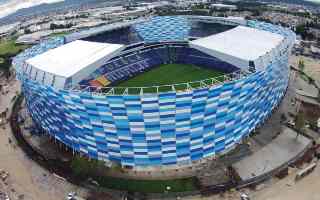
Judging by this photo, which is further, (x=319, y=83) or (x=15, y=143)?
(x=319, y=83)

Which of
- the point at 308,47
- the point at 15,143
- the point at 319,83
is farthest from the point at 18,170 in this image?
the point at 308,47

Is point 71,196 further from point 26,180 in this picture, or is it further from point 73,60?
point 73,60

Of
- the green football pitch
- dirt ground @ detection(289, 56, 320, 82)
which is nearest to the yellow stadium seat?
the green football pitch

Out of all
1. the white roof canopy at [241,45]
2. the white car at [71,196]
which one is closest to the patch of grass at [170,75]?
the white roof canopy at [241,45]

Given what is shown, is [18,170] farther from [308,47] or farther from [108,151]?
[308,47]

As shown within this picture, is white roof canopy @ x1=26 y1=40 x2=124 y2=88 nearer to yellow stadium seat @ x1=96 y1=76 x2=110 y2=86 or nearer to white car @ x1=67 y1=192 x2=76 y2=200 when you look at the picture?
yellow stadium seat @ x1=96 y1=76 x2=110 y2=86

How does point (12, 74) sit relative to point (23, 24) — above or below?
below

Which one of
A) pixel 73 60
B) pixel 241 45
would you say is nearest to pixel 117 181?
pixel 73 60
